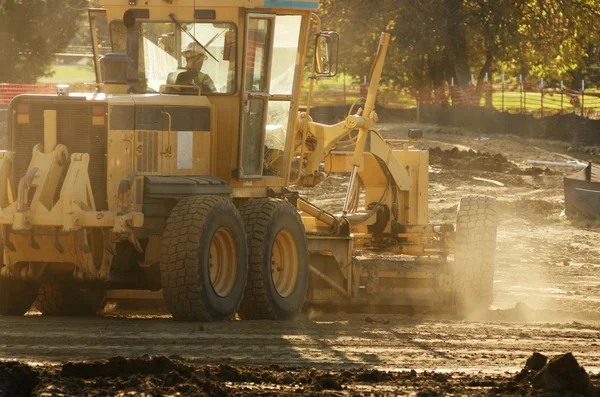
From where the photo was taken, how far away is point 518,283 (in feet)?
54.4

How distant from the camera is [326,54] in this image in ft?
41.7

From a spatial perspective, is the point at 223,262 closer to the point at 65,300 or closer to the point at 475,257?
the point at 65,300

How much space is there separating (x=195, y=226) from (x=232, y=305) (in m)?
1.01

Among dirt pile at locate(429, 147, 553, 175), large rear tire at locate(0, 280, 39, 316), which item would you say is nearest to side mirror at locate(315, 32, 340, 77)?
large rear tire at locate(0, 280, 39, 316)

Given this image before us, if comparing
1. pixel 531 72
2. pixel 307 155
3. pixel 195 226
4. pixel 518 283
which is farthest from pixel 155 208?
pixel 531 72

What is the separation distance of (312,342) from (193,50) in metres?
3.63

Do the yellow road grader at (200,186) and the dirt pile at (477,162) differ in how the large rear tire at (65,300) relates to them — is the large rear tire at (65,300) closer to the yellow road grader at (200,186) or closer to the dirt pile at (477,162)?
the yellow road grader at (200,186)

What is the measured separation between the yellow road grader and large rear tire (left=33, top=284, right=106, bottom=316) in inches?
0.6

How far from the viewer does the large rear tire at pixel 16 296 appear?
12047 millimetres

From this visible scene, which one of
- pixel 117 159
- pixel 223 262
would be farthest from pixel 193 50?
pixel 223 262

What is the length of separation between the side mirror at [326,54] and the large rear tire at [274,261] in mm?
1469

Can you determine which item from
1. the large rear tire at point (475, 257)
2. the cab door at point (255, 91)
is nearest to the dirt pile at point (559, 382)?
the cab door at point (255, 91)

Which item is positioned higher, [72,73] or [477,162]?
[72,73]

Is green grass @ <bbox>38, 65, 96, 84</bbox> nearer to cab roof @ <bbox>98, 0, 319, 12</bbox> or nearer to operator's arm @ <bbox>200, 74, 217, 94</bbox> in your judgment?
cab roof @ <bbox>98, 0, 319, 12</bbox>
